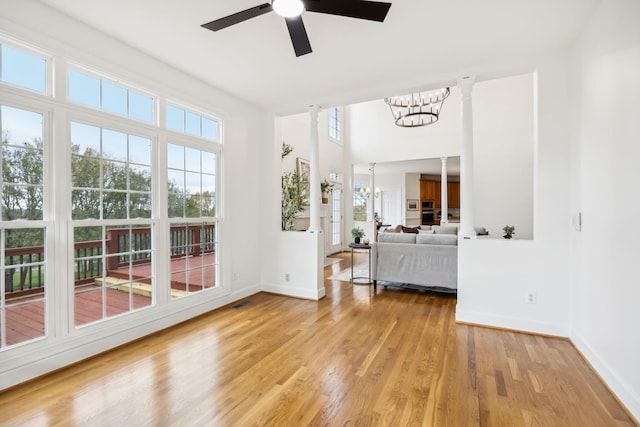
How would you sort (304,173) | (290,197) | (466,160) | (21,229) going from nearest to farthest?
(21,229), (466,160), (290,197), (304,173)

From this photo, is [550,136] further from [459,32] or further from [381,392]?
[381,392]

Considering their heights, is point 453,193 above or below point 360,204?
above

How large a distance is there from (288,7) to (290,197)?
13.3 ft

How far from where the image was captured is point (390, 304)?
413 cm

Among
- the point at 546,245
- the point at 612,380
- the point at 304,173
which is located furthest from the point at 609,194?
the point at 304,173

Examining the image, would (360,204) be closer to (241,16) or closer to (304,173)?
(304,173)

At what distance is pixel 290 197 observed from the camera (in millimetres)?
5852

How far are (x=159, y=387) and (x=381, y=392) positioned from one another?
1.58m

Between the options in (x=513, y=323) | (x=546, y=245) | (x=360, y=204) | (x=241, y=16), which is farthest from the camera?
(x=360, y=204)

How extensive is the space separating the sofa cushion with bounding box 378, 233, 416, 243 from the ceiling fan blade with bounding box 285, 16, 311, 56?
3120 mm

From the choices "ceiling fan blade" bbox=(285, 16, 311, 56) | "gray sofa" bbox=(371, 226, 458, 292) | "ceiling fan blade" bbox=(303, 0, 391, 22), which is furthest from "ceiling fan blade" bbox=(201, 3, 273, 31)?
"gray sofa" bbox=(371, 226, 458, 292)

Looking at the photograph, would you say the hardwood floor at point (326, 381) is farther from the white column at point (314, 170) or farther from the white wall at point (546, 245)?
the white column at point (314, 170)

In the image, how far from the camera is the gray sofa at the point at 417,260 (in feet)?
14.3

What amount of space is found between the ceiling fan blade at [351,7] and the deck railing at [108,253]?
262cm
